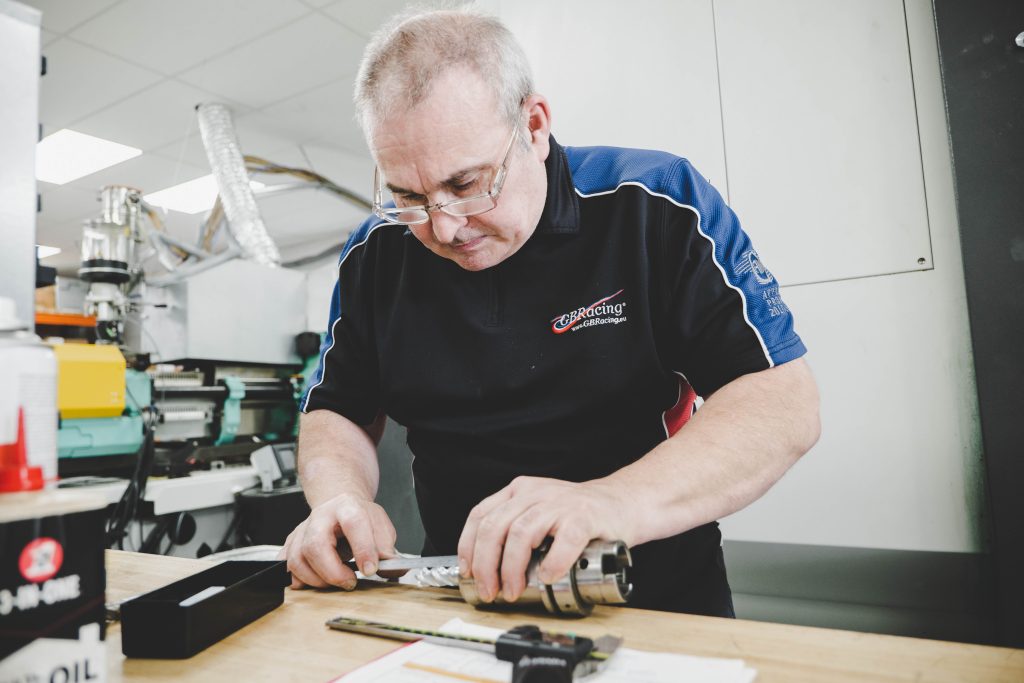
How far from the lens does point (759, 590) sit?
68.6 inches

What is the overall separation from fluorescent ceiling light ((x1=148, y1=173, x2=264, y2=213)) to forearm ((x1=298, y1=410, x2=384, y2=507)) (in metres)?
4.61

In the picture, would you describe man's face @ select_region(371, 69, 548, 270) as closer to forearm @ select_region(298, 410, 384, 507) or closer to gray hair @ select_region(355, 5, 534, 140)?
gray hair @ select_region(355, 5, 534, 140)

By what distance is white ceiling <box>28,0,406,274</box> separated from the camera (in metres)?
3.11

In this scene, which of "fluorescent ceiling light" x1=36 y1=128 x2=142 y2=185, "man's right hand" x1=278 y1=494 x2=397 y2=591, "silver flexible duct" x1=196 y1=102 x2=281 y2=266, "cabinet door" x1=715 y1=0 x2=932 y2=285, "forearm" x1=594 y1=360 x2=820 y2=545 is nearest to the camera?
"forearm" x1=594 y1=360 x2=820 y2=545

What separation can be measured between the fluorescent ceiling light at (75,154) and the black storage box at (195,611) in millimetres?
4784

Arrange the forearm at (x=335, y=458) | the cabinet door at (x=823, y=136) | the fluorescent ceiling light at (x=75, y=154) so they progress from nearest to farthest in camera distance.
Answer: the forearm at (x=335, y=458) < the cabinet door at (x=823, y=136) < the fluorescent ceiling light at (x=75, y=154)

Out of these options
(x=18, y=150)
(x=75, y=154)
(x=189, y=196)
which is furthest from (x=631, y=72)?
(x=189, y=196)

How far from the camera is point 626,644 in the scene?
1.93ft

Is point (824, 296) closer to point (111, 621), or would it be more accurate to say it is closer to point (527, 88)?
point (527, 88)

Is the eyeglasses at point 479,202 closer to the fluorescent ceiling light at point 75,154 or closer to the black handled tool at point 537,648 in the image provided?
the black handled tool at point 537,648

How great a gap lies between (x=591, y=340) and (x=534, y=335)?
0.09 m

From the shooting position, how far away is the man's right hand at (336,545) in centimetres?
82

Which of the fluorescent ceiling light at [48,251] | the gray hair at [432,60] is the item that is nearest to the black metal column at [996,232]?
the gray hair at [432,60]

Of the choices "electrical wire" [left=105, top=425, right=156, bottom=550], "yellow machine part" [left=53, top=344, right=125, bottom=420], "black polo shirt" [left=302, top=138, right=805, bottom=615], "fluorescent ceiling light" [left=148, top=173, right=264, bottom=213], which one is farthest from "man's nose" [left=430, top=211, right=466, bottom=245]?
"fluorescent ceiling light" [left=148, top=173, right=264, bottom=213]
